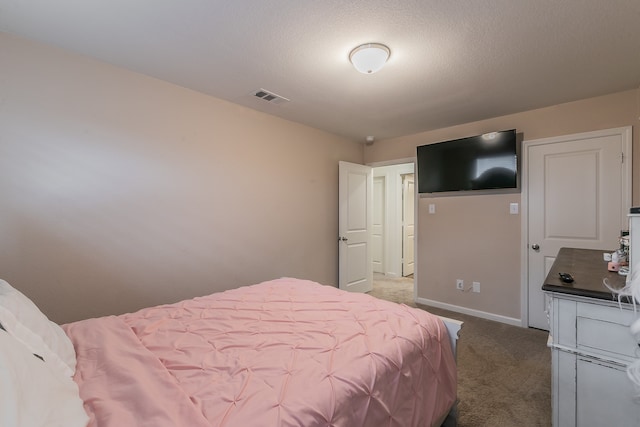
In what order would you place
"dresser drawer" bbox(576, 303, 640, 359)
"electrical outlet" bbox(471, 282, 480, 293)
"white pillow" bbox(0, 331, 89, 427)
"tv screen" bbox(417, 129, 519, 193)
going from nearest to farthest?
1. "white pillow" bbox(0, 331, 89, 427)
2. "dresser drawer" bbox(576, 303, 640, 359)
3. "tv screen" bbox(417, 129, 519, 193)
4. "electrical outlet" bbox(471, 282, 480, 293)

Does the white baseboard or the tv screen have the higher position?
the tv screen

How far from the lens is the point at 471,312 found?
11.4 ft

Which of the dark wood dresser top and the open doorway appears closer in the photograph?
the dark wood dresser top

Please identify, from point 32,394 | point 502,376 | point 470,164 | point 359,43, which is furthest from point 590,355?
point 470,164

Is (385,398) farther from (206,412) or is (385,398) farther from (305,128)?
(305,128)

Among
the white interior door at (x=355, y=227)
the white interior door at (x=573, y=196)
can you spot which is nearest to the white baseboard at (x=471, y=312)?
the white interior door at (x=573, y=196)

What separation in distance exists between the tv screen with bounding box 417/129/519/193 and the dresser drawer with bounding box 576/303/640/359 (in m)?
2.19

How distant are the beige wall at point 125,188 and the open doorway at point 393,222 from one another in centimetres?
284

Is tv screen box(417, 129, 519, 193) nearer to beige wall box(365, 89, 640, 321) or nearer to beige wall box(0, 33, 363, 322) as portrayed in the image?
beige wall box(365, 89, 640, 321)

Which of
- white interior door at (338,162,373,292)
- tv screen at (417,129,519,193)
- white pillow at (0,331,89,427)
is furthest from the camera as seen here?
white interior door at (338,162,373,292)

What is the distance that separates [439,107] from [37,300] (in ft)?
12.4

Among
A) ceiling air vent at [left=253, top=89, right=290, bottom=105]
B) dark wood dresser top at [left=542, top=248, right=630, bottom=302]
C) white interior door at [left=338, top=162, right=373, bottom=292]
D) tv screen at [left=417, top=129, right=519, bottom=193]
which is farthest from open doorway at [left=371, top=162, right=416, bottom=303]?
dark wood dresser top at [left=542, top=248, right=630, bottom=302]

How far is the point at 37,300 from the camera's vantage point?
1.88m

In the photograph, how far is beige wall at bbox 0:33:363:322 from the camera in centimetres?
185
